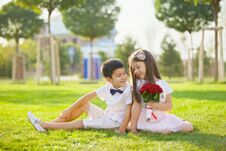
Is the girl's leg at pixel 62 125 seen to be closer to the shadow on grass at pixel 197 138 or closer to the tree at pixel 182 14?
the shadow on grass at pixel 197 138

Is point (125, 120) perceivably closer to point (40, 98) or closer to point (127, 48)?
point (40, 98)

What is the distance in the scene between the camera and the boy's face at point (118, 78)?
18.7ft

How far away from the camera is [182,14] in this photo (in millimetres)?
24719

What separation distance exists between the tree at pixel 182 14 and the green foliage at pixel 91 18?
4510 millimetres

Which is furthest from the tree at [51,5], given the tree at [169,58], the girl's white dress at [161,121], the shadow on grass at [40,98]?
the girl's white dress at [161,121]

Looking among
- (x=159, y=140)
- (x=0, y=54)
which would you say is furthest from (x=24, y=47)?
(x=159, y=140)

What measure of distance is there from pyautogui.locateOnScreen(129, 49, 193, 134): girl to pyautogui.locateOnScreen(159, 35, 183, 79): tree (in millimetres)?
26186

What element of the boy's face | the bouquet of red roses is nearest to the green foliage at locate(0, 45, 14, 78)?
the boy's face

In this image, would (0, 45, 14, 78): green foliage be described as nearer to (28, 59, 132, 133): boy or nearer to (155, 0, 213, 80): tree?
(155, 0, 213, 80): tree

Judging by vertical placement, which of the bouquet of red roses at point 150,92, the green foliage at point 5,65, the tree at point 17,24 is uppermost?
the tree at point 17,24

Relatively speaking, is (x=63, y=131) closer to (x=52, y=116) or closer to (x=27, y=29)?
(x=52, y=116)

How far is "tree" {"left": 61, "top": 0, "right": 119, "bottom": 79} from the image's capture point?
28312 millimetres

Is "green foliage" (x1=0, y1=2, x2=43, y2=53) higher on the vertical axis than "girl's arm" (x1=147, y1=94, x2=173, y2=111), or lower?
higher

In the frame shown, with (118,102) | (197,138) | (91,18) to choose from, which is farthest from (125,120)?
(91,18)
